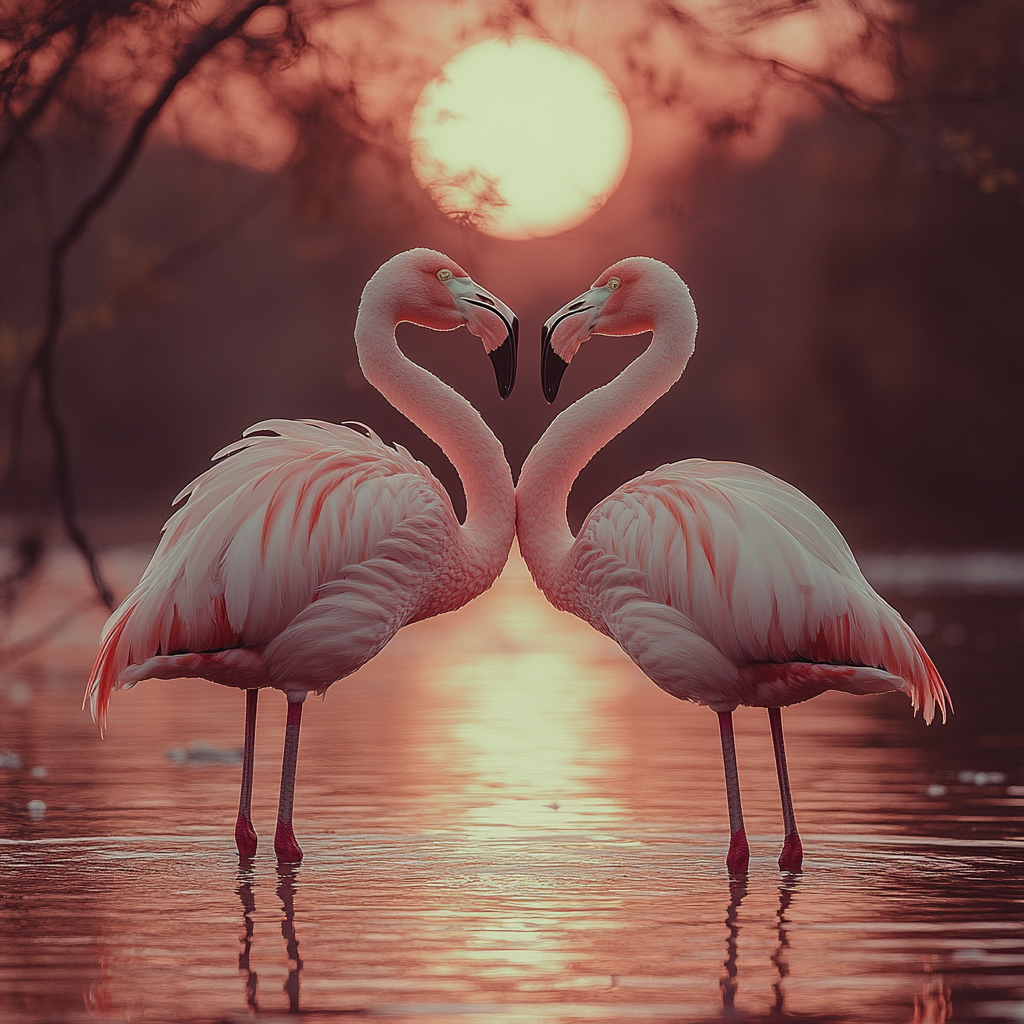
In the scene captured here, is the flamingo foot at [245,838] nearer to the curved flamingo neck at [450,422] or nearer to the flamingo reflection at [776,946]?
the curved flamingo neck at [450,422]

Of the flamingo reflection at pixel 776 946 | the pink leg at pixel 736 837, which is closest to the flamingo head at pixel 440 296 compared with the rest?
the pink leg at pixel 736 837

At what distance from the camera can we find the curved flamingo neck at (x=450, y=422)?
716cm

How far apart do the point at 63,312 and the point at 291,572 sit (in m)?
2.72

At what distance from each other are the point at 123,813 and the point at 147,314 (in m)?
4.87

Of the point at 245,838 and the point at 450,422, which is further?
the point at 450,422

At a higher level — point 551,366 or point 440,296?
point 440,296

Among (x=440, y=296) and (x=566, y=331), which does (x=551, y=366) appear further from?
(x=440, y=296)

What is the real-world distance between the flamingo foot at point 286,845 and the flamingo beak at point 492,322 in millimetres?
1905

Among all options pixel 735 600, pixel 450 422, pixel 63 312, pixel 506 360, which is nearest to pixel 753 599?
pixel 735 600

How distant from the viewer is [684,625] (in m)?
6.18

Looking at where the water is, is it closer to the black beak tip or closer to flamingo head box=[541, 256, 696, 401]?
the black beak tip

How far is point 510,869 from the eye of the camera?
6016 millimetres

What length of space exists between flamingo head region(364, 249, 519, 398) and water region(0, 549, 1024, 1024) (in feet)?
6.52

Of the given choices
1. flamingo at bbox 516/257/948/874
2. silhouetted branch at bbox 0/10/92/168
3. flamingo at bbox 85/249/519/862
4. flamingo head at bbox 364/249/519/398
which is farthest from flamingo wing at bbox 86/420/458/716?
silhouetted branch at bbox 0/10/92/168
